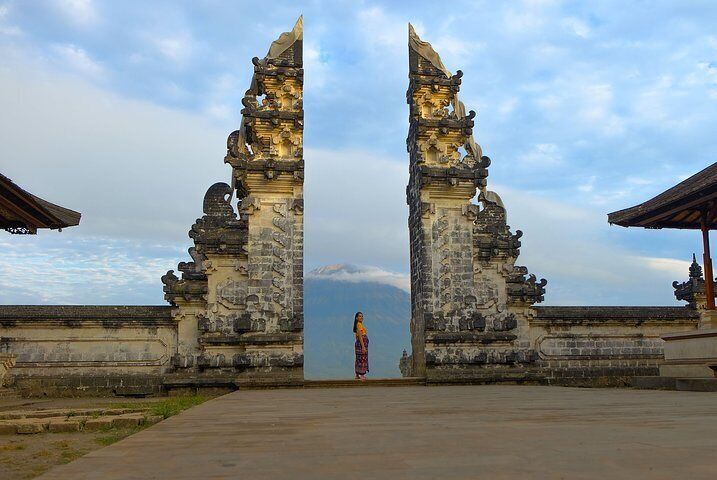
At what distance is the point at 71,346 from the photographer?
13.0 metres

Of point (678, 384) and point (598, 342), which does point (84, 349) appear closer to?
point (678, 384)

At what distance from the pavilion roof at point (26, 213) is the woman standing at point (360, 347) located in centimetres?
Answer: 656

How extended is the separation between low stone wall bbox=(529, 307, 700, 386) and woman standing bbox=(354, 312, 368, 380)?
3785mm

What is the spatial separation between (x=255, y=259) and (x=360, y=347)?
3316 mm

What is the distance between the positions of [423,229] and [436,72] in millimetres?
3948

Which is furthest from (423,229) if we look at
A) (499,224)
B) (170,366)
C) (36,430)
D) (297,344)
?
(36,430)

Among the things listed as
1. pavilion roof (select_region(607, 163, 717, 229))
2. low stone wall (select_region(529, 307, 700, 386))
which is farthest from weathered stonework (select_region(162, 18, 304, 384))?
pavilion roof (select_region(607, 163, 717, 229))

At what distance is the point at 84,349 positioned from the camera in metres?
13.0

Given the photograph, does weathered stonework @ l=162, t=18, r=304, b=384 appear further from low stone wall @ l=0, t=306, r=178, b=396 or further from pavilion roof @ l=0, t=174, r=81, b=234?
pavilion roof @ l=0, t=174, r=81, b=234

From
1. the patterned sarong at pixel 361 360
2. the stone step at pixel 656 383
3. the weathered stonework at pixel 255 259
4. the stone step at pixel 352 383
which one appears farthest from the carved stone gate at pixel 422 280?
the stone step at pixel 656 383

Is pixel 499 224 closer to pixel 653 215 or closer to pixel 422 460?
pixel 653 215

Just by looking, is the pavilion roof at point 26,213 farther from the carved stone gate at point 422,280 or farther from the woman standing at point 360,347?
the woman standing at point 360,347

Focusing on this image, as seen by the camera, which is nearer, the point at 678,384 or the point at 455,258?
the point at 678,384

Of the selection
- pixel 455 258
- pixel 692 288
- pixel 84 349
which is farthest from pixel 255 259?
pixel 692 288
